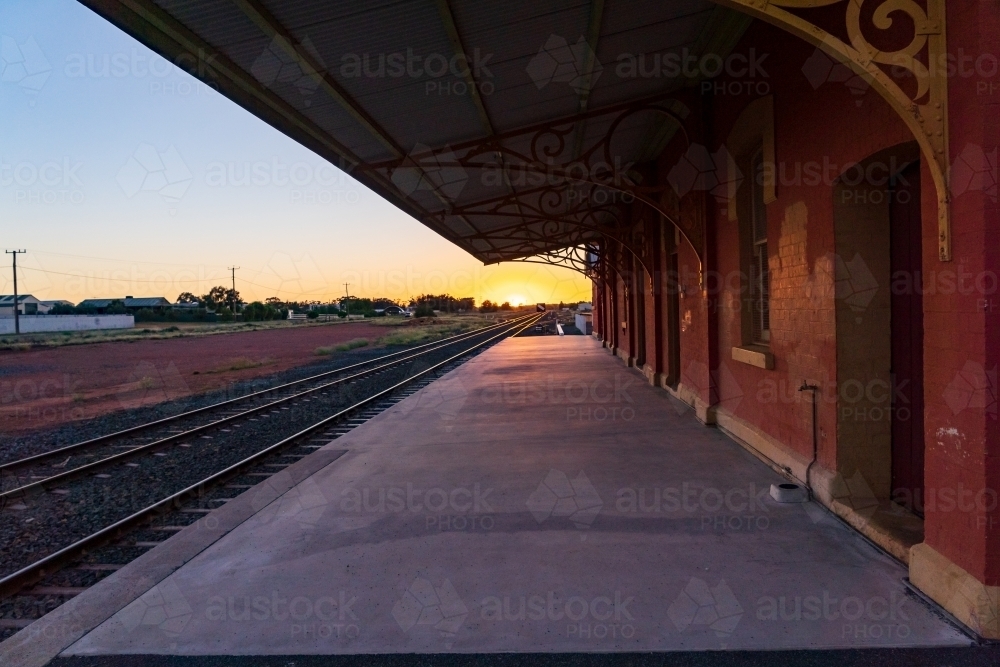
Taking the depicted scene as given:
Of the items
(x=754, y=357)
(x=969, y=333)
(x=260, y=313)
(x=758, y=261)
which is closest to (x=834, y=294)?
(x=969, y=333)

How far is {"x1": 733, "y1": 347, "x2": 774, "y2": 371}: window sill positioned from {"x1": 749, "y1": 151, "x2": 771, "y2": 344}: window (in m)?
0.25

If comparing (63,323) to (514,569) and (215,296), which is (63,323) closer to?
(215,296)

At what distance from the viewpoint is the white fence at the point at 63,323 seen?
227ft

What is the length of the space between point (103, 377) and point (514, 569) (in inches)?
922

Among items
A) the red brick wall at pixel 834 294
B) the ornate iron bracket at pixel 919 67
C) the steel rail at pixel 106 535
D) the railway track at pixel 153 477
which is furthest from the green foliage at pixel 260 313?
the ornate iron bracket at pixel 919 67

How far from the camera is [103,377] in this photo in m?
22.5

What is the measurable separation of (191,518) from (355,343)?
31.5m

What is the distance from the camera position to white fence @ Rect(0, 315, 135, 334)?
69.3 m

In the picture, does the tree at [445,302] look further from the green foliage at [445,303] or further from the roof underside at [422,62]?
the roof underside at [422,62]

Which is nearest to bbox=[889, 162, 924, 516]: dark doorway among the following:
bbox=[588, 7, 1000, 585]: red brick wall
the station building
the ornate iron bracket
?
the station building

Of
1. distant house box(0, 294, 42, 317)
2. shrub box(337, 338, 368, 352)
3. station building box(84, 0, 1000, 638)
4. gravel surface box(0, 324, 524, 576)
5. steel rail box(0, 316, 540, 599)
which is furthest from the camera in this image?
distant house box(0, 294, 42, 317)

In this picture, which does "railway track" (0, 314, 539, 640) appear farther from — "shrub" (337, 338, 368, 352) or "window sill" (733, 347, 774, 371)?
"shrub" (337, 338, 368, 352)

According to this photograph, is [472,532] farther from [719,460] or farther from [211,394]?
[211,394]

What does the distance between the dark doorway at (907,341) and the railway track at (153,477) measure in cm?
607
